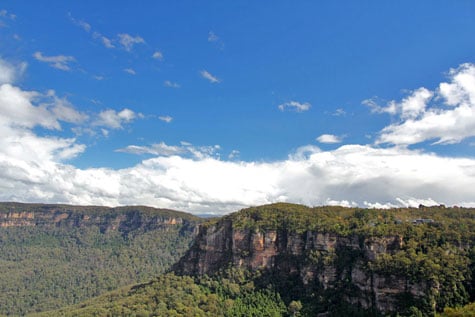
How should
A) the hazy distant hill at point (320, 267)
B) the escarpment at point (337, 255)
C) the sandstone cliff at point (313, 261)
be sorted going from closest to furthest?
1. the hazy distant hill at point (320, 267)
2. the escarpment at point (337, 255)
3. the sandstone cliff at point (313, 261)

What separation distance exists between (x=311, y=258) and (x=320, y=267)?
3.80m

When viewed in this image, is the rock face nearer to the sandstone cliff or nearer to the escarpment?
the sandstone cliff

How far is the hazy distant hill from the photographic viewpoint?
83.1 metres

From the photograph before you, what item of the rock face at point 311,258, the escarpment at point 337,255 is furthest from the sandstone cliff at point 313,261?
the escarpment at point 337,255

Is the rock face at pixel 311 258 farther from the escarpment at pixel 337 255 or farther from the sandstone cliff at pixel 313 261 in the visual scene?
the escarpment at pixel 337 255

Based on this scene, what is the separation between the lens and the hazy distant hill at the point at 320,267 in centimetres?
8306

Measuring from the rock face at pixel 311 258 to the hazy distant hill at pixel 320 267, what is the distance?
256mm

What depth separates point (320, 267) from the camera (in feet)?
342

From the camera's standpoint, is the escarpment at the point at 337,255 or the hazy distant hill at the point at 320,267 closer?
the hazy distant hill at the point at 320,267

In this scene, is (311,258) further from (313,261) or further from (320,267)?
(320,267)

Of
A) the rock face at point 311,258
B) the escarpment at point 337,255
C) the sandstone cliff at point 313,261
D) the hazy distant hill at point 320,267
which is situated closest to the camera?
the hazy distant hill at point 320,267

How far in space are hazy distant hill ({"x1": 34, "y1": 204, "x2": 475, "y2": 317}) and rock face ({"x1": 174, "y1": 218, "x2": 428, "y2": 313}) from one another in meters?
0.26

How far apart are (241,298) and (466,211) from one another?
74.2 meters

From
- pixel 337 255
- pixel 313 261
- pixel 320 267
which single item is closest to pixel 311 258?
pixel 313 261
